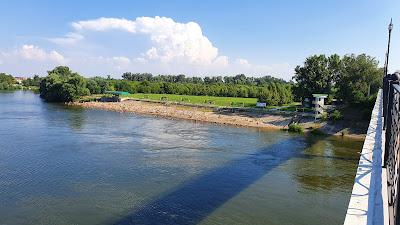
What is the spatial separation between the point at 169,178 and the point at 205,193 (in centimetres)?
377

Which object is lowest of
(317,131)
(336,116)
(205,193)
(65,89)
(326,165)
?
(205,193)

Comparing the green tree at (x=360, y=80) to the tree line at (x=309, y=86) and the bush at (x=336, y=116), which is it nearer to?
the tree line at (x=309, y=86)

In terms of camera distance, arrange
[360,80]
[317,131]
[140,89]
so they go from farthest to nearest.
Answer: [140,89] → [360,80] → [317,131]

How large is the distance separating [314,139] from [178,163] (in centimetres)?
2183

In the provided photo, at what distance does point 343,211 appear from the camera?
21516mm

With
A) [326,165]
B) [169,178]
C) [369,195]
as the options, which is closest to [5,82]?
[169,178]

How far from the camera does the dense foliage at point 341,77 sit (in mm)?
56219

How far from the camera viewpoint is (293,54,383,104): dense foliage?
5622cm

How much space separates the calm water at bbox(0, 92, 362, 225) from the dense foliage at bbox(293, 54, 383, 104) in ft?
50.7

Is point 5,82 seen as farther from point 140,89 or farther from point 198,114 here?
point 198,114

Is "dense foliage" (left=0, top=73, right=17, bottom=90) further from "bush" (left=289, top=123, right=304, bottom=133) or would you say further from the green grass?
"bush" (left=289, top=123, right=304, bottom=133)

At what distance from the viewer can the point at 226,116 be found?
208 ft

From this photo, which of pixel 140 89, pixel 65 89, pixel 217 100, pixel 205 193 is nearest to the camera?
pixel 205 193

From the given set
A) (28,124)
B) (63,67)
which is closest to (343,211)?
(28,124)
